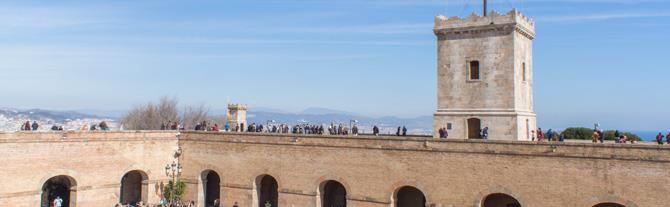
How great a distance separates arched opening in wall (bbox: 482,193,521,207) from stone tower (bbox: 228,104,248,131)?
17002 millimetres

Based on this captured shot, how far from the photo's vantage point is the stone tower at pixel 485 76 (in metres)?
24.8

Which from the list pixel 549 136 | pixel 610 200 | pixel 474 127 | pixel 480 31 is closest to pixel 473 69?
pixel 480 31

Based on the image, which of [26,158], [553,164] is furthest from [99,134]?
[553,164]

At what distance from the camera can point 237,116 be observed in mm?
34938

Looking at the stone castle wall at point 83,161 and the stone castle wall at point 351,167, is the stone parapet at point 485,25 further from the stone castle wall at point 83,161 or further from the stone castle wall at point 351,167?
the stone castle wall at point 83,161

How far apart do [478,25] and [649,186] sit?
9.92m

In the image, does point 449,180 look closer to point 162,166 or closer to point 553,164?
point 553,164

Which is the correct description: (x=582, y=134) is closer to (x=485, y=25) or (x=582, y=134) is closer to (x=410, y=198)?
(x=485, y=25)

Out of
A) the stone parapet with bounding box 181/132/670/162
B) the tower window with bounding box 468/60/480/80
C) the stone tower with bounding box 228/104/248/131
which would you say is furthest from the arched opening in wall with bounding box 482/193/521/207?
the stone tower with bounding box 228/104/248/131

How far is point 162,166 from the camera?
102ft

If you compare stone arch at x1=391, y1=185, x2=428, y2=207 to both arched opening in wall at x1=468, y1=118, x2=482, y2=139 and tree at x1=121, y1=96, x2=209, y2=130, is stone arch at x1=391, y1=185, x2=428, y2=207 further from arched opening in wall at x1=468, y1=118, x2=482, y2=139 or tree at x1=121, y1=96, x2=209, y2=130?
tree at x1=121, y1=96, x2=209, y2=130

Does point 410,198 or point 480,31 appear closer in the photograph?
point 480,31

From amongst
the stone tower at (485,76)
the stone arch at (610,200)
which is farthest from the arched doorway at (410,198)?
the stone arch at (610,200)

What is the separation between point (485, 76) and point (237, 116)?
16.0 m
